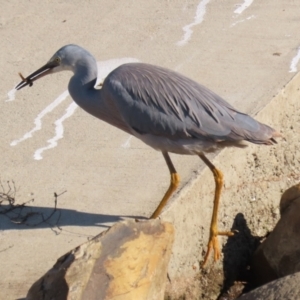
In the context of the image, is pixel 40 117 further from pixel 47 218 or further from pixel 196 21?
pixel 196 21

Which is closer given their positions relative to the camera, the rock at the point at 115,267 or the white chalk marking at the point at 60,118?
the rock at the point at 115,267

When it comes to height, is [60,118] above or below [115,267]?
below

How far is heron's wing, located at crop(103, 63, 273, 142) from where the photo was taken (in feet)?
17.6

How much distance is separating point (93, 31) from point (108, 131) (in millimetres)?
2243

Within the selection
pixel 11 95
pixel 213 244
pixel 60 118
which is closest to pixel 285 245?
pixel 213 244

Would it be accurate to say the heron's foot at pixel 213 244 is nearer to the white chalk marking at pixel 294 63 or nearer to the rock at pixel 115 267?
the rock at pixel 115 267

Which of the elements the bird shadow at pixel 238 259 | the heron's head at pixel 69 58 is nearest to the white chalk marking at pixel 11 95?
the heron's head at pixel 69 58

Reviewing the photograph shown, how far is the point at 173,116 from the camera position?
5.41 m

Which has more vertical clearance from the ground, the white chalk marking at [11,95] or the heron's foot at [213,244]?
the white chalk marking at [11,95]

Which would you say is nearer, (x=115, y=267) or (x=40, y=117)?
(x=115, y=267)

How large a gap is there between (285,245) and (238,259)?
54 centimetres

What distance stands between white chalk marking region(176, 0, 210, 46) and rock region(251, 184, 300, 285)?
2800 mm

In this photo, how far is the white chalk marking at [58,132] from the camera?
21.2ft

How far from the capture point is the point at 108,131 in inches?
267
